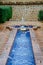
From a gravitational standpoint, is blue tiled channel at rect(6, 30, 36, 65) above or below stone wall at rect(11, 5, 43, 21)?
above

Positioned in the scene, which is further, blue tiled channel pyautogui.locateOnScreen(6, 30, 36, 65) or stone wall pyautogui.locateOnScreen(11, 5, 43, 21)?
stone wall pyautogui.locateOnScreen(11, 5, 43, 21)

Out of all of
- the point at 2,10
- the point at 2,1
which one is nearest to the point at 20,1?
the point at 2,1

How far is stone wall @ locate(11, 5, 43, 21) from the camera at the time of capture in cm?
1541

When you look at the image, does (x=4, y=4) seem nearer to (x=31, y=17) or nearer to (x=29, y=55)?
(x=31, y=17)

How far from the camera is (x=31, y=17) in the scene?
1550cm

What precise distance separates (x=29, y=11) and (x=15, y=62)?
11.8 m

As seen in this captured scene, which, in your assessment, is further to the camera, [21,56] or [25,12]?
[25,12]

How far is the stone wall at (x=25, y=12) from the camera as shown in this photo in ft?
50.5

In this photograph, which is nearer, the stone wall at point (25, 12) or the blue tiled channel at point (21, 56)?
the blue tiled channel at point (21, 56)

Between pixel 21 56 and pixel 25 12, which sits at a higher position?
pixel 21 56

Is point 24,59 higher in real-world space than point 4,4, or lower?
higher

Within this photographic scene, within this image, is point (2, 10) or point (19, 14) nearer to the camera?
point (2, 10)

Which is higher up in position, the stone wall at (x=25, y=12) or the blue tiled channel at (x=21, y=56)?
the blue tiled channel at (x=21, y=56)

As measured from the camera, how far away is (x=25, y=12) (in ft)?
50.7
